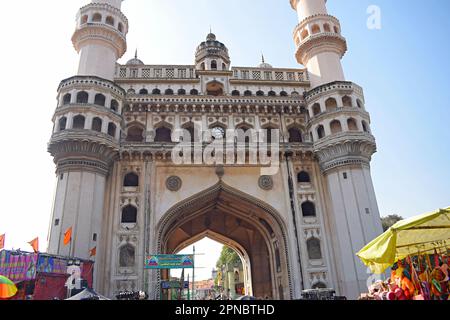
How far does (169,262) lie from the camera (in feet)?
65.0

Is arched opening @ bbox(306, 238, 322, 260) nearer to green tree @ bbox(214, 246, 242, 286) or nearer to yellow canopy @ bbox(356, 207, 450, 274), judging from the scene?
yellow canopy @ bbox(356, 207, 450, 274)

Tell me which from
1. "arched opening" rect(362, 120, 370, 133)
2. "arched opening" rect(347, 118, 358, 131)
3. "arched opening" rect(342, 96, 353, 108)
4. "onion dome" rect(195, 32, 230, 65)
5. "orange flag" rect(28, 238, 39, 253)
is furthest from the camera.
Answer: "onion dome" rect(195, 32, 230, 65)

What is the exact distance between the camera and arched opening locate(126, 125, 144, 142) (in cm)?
2624

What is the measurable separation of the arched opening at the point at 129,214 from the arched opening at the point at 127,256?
1.93m

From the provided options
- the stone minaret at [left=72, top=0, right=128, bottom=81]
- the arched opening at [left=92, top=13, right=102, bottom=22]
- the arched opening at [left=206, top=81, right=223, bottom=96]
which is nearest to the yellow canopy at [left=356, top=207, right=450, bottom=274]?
the arched opening at [left=206, top=81, right=223, bottom=96]

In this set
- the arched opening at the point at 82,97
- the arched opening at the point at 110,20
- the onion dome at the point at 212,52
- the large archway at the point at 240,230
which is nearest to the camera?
the large archway at the point at 240,230

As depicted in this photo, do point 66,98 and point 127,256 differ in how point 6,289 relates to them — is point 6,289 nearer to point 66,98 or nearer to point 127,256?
point 127,256

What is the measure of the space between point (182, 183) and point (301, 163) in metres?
9.08

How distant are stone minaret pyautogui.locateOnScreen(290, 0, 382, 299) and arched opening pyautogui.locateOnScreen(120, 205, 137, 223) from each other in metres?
13.5

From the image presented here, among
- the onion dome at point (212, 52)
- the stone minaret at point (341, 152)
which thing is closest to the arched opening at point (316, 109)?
the stone minaret at point (341, 152)

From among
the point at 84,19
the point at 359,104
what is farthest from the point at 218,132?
the point at 84,19

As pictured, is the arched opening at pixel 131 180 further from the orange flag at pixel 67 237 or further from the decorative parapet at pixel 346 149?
the decorative parapet at pixel 346 149

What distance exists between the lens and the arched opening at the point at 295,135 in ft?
89.9
